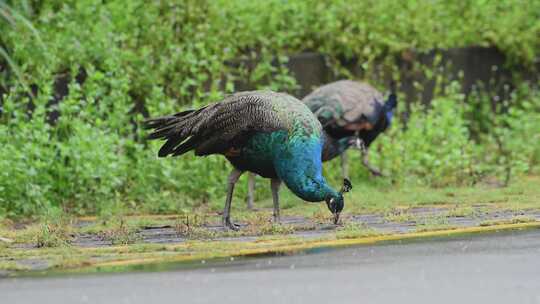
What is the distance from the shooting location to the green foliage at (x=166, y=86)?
11.9 metres

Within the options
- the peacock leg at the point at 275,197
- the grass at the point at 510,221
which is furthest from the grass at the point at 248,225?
the peacock leg at the point at 275,197

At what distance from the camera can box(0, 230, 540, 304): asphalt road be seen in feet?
21.6

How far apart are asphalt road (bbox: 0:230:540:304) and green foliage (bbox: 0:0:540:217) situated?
384 cm

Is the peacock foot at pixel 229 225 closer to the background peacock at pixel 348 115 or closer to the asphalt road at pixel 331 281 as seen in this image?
the asphalt road at pixel 331 281

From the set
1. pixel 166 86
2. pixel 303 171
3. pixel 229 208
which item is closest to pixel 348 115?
pixel 166 86

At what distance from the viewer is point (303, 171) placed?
9.59m

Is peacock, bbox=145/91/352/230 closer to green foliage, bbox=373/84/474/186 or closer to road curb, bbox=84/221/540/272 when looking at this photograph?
road curb, bbox=84/221/540/272

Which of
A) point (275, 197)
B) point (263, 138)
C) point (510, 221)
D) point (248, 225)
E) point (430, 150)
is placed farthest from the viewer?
point (430, 150)

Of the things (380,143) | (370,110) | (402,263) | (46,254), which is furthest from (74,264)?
(380,143)

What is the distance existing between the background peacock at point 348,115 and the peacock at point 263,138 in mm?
1865

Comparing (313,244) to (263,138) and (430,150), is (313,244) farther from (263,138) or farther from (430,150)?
(430,150)

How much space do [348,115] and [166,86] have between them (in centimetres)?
214

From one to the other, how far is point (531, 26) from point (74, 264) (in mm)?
10560

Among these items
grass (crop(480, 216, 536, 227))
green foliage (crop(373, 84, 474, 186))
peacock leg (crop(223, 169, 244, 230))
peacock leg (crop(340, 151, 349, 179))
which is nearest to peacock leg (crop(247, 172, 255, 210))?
peacock leg (crop(340, 151, 349, 179))
